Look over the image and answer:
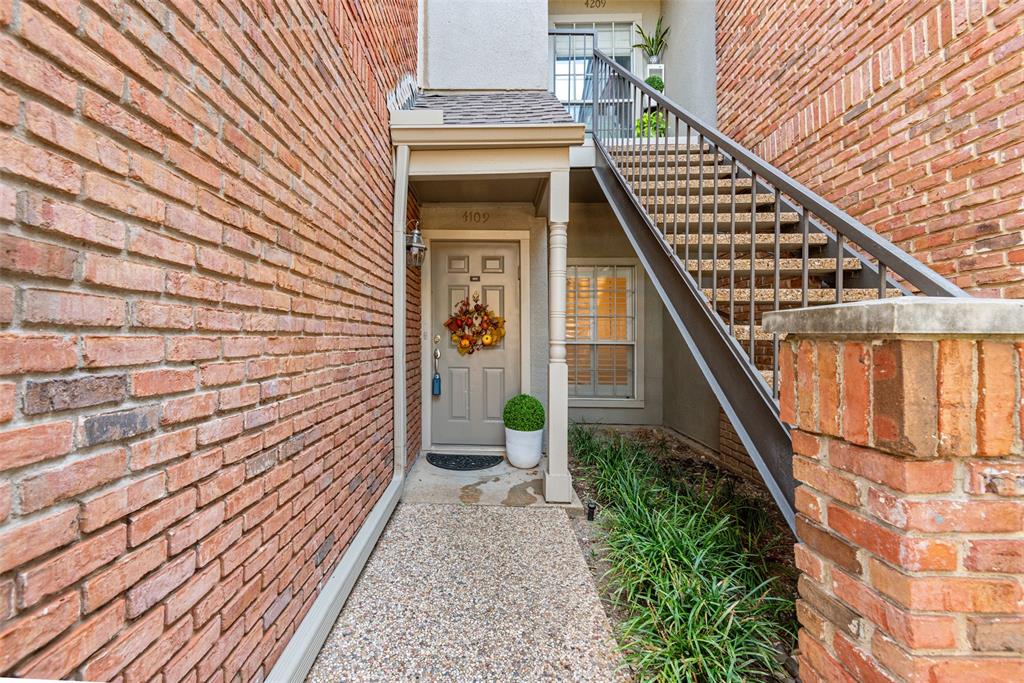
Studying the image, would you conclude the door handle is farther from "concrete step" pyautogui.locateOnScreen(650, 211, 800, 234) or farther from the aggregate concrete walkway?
"concrete step" pyautogui.locateOnScreen(650, 211, 800, 234)

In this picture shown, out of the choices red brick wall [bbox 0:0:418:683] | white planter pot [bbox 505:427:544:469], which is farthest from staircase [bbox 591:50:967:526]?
red brick wall [bbox 0:0:418:683]

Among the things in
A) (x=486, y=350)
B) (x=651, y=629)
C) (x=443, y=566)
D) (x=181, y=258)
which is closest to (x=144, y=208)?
(x=181, y=258)

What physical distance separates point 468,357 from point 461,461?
99 centimetres

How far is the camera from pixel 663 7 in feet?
16.6

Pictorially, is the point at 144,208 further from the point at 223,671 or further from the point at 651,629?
the point at 651,629

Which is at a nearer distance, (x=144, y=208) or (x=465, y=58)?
(x=144, y=208)

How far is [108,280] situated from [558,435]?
2459 millimetres

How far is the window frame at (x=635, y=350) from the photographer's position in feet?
15.9

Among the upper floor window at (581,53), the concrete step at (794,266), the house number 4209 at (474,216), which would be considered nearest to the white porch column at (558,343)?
the concrete step at (794,266)

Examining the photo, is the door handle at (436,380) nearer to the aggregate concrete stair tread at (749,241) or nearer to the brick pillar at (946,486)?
the aggregate concrete stair tread at (749,241)

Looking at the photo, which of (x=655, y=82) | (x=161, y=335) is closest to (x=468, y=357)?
(x=161, y=335)

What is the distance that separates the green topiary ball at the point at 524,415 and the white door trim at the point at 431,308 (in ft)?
1.25

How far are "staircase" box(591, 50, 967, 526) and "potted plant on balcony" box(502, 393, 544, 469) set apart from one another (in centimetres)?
154

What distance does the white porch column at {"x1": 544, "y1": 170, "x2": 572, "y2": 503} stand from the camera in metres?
2.80
